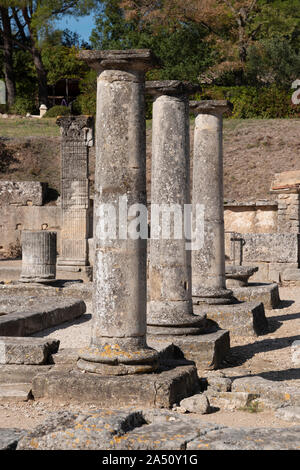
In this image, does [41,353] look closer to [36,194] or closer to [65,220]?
[65,220]

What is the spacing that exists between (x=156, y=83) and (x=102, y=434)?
534 cm

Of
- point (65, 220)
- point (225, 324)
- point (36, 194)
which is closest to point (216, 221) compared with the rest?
point (225, 324)

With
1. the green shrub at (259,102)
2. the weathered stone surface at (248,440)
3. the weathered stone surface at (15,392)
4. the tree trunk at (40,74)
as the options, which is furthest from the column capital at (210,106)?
the tree trunk at (40,74)

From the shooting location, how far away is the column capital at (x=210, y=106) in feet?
35.3

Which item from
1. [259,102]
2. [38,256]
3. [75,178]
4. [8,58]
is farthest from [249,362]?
[8,58]

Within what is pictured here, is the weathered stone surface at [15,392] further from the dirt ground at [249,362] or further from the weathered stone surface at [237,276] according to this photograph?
the weathered stone surface at [237,276]

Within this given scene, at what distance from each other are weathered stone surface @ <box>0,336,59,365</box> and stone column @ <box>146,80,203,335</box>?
155 cm

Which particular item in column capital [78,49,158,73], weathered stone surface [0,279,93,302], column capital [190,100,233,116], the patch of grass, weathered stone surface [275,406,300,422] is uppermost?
the patch of grass

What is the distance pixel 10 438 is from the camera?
4.71 metres

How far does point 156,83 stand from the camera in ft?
28.7

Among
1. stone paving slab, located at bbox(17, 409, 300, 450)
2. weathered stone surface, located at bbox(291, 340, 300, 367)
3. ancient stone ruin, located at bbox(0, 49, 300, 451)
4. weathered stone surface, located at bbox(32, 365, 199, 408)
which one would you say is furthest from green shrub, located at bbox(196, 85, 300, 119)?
stone paving slab, located at bbox(17, 409, 300, 450)

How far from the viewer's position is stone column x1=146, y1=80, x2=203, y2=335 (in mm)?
8648

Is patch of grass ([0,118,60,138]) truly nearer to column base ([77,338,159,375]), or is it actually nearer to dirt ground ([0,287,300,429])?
dirt ground ([0,287,300,429])

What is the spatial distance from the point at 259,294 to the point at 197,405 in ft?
20.7
